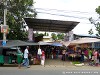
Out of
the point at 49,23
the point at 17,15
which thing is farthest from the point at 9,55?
the point at 49,23

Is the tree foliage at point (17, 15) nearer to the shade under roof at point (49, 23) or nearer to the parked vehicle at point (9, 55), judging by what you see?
the shade under roof at point (49, 23)

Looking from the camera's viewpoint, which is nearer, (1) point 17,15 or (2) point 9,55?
(2) point 9,55

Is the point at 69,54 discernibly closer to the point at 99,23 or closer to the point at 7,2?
the point at 7,2

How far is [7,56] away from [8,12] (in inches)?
275

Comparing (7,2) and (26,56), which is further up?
(7,2)

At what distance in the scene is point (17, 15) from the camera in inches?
1303

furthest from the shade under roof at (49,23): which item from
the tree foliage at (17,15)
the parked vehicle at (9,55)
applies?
the parked vehicle at (9,55)

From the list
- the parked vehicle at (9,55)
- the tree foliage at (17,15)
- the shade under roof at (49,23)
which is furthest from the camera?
the shade under roof at (49,23)

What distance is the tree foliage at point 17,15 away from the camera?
31.1 metres

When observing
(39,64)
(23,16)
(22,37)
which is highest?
(23,16)

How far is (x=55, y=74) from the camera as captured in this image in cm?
1816

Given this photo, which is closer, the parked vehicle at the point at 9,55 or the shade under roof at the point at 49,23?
the parked vehicle at the point at 9,55

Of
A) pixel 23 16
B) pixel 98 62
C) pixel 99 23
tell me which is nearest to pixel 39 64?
pixel 98 62

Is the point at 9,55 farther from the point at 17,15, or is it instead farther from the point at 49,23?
the point at 49,23
